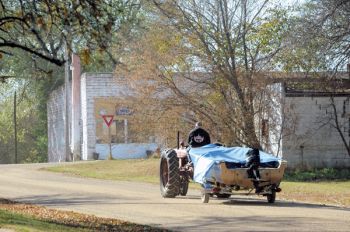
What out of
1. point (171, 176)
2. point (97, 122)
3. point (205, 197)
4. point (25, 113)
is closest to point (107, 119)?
point (97, 122)

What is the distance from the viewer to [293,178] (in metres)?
32.2

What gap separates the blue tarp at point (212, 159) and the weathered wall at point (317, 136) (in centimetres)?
1488

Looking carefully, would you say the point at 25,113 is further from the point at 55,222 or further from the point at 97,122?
the point at 55,222

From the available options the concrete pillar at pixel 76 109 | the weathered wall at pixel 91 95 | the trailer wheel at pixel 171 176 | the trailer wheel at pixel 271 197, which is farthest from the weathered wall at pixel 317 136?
the concrete pillar at pixel 76 109

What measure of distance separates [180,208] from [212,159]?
56.7 inches

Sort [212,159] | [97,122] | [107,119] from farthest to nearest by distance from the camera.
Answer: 1. [97,122]
2. [107,119]
3. [212,159]

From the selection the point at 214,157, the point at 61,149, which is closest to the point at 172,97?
the point at 214,157

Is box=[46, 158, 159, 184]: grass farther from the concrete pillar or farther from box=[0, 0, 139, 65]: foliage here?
box=[0, 0, 139, 65]: foliage

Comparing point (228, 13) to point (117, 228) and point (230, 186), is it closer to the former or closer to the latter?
point (230, 186)

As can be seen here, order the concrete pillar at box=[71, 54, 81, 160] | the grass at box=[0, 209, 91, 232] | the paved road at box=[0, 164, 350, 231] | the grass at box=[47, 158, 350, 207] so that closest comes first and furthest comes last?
the grass at box=[0, 209, 91, 232] → the paved road at box=[0, 164, 350, 231] → the grass at box=[47, 158, 350, 207] → the concrete pillar at box=[71, 54, 81, 160]

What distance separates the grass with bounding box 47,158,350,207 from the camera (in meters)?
24.1

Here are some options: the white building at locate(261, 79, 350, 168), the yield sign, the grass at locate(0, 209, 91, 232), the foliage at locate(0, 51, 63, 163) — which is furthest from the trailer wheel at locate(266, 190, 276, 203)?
the foliage at locate(0, 51, 63, 163)

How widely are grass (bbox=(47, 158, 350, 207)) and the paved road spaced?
2877 mm

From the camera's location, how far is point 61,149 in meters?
60.6
